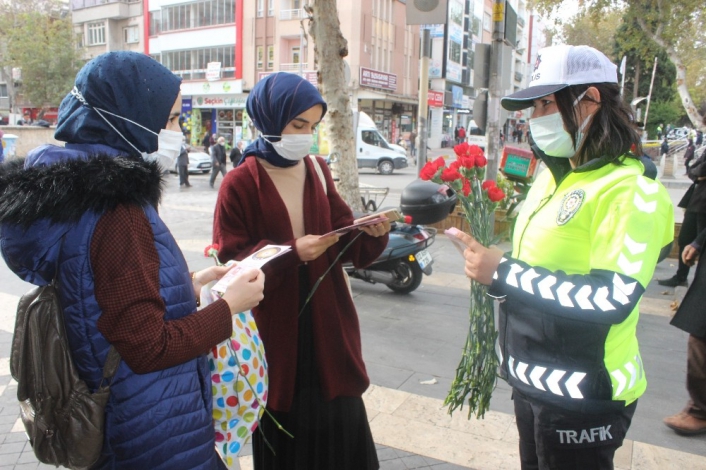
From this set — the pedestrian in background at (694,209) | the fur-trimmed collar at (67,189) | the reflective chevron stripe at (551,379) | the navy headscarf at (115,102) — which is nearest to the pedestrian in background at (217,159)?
the pedestrian in background at (694,209)

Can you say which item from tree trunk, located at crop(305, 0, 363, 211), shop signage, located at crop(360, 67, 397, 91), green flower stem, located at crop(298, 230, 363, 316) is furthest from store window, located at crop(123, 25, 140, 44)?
green flower stem, located at crop(298, 230, 363, 316)

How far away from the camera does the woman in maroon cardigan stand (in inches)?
87.2

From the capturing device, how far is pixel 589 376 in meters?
1.60

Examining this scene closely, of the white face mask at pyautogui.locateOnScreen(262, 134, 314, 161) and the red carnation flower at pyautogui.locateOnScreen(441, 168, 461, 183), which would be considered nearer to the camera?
the red carnation flower at pyautogui.locateOnScreen(441, 168, 461, 183)

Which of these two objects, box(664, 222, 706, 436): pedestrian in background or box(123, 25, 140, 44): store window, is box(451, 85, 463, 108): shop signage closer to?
box(123, 25, 140, 44): store window

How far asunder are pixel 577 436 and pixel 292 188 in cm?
139

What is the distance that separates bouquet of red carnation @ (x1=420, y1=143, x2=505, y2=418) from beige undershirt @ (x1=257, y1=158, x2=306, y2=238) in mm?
517

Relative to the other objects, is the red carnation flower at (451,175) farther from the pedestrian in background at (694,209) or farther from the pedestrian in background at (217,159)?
the pedestrian in background at (217,159)

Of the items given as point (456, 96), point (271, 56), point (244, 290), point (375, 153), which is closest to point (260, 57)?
point (271, 56)

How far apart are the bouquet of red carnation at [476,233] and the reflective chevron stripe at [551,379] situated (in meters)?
0.48

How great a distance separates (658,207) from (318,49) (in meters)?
6.84

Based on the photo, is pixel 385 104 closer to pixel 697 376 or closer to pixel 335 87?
pixel 335 87

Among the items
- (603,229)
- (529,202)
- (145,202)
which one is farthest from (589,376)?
(145,202)

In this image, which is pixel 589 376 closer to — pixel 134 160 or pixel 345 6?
pixel 134 160
